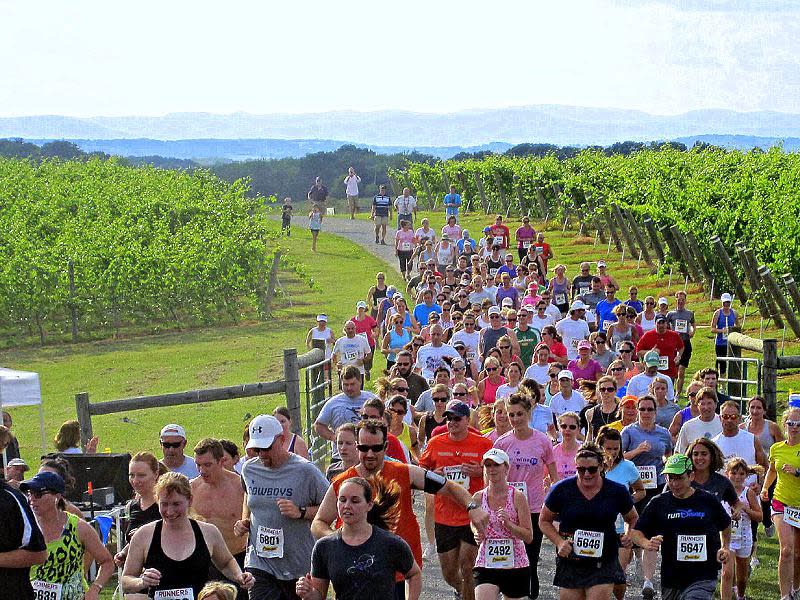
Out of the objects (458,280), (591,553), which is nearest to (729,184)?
(458,280)

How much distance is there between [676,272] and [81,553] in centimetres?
2436

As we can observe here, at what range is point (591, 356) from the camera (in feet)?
53.7

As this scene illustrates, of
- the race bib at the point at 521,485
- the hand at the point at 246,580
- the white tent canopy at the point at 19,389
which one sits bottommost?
the white tent canopy at the point at 19,389

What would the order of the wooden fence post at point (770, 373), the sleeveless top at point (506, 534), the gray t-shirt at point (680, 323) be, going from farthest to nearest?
the gray t-shirt at point (680, 323), the wooden fence post at point (770, 373), the sleeveless top at point (506, 534)

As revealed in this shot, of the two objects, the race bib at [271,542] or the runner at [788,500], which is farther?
the runner at [788,500]

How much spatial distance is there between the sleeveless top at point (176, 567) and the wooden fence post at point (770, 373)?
979 cm

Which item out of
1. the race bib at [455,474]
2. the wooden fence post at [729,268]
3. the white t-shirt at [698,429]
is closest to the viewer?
the race bib at [455,474]

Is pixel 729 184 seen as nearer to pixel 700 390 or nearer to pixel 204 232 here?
pixel 204 232

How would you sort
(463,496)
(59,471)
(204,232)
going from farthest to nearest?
(204,232) < (59,471) < (463,496)

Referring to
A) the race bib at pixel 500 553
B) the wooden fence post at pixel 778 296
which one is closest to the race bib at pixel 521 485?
the race bib at pixel 500 553

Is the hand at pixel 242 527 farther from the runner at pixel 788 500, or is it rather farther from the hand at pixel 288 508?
the runner at pixel 788 500

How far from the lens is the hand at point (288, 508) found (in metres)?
8.32

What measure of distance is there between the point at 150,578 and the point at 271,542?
114 centimetres

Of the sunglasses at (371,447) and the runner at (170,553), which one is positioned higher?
the sunglasses at (371,447)
